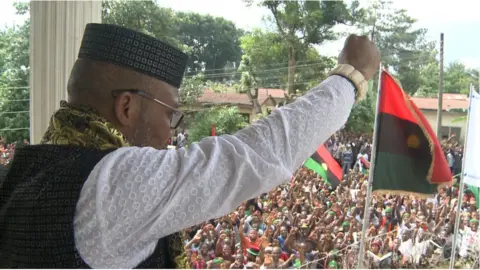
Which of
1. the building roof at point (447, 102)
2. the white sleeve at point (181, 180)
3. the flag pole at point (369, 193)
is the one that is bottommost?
the flag pole at point (369, 193)

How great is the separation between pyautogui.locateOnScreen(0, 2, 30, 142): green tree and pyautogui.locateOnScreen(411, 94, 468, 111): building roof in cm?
153

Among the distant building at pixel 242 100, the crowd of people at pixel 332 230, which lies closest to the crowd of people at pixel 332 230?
the crowd of people at pixel 332 230

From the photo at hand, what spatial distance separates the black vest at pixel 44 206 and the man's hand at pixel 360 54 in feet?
1.05

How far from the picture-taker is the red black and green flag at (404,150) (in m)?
1.93

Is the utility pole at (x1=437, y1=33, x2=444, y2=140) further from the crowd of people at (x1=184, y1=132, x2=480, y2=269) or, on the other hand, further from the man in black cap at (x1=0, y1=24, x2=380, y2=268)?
the man in black cap at (x1=0, y1=24, x2=380, y2=268)

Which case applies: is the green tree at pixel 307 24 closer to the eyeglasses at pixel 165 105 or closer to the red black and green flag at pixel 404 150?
the red black and green flag at pixel 404 150

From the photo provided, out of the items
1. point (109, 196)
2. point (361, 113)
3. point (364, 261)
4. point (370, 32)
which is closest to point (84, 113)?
point (109, 196)

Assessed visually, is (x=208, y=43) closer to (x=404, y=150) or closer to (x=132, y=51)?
(x=404, y=150)

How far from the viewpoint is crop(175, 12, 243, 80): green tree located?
6.24ft

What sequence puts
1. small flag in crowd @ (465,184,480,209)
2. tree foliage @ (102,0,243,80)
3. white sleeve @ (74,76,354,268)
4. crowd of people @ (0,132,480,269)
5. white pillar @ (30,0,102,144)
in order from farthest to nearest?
crowd of people @ (0,132,480,269)
small flag in crowd @ (465,184,480,209)
tree foliage @ (102,0,243,80)
white pillar @ (30,0,102,144)
white sleeve @ (74,76,354,268)

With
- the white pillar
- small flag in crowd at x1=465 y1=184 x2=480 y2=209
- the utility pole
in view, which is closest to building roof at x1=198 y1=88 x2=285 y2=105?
the white pillar

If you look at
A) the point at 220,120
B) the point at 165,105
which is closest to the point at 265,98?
the point at 220,120

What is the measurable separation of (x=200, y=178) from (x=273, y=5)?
5.13ft

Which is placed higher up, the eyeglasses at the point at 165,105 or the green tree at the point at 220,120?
the eyeglasses at the point at 165,105
